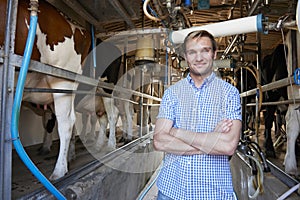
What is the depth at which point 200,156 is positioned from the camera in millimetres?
998

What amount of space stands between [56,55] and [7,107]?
77 centimetres

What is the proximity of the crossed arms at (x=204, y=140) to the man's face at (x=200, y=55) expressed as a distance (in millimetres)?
247

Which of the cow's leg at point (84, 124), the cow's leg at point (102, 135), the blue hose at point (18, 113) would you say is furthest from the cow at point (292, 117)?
the cow's leg at point (84, 124)

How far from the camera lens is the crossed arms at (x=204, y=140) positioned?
94 centimetres

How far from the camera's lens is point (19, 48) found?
1356 millimetres

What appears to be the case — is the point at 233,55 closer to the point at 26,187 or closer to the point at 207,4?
the point at 207,4

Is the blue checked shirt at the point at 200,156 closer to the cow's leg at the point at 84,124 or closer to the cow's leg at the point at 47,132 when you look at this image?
the cow's leg at the point at 47,132

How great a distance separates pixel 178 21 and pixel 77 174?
1.56 meters

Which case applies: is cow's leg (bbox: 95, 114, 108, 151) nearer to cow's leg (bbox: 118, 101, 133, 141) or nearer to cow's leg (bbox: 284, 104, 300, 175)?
cow's leg (bbox: 118, 101, 133, 141)

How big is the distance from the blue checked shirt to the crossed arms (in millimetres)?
39

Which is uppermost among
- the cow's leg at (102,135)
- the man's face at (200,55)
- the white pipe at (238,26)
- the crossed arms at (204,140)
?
the white pipe at (238,26)

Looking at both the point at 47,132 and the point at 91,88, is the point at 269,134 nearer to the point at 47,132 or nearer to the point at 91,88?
the point at 91,88

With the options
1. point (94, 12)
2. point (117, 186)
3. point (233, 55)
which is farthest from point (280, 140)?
point (94, 12)

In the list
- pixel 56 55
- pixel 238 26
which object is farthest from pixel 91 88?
pixel 238 26
